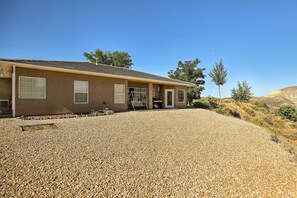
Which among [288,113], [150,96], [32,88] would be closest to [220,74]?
[288,113]

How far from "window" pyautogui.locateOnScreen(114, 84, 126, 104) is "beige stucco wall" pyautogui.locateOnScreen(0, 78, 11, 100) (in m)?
8.74

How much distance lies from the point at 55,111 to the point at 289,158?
12.0 m

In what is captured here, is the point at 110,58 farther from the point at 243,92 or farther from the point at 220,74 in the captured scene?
the point at 243,92

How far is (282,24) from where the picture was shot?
512 inches

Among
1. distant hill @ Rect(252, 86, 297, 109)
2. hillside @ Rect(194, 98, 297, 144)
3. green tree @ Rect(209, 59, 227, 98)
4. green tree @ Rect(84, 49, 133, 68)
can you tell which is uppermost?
green tree @ Rect(84, 49, 133, 68)

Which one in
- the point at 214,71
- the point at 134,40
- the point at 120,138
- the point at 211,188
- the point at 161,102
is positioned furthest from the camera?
the point at 214,71

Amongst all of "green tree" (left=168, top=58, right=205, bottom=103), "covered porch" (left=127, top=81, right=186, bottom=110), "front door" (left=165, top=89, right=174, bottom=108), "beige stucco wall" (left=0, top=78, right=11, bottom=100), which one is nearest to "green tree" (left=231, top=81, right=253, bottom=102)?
"green tree" (left=168, top=58, right=205, bottom=103)

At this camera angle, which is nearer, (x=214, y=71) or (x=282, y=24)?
(x=282, y=24)

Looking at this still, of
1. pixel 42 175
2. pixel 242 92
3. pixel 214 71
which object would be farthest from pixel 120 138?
pixel 242 92

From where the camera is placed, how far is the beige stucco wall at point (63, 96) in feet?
30.1

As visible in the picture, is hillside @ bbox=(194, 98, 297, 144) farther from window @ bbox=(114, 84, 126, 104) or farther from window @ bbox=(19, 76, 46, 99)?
window @ bbox=(19, 76, 46, 99)

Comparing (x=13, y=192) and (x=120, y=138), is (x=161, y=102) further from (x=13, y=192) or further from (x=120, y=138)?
(x=13, y=192)

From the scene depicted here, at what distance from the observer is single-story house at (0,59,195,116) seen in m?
8.96

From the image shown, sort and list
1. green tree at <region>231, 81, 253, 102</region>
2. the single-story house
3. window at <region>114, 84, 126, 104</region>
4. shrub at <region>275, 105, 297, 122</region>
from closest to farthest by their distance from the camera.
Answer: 1. the single-story house
2. window at <region>114, 84, 126, 104</region>
3. shrub at <region>275, 105, 297, 122</region>
4. green tree at <region>231, 81, 253, 102</region>
